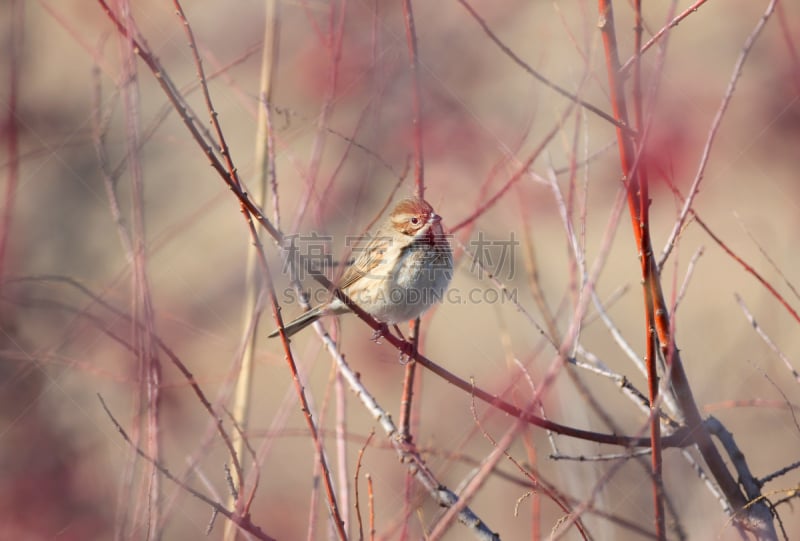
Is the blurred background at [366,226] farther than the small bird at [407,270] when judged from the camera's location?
Yes

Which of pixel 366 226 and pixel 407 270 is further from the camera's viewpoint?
pixel 407 270

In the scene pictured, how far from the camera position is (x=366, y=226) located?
4.70m

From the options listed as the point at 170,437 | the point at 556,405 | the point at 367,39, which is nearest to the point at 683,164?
the point at 556,405

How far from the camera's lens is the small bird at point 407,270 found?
15.8ft

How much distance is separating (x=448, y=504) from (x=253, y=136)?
23.6 ft

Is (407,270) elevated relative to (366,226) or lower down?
lower down

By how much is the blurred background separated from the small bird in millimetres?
268

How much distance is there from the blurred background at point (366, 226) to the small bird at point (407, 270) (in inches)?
10.5

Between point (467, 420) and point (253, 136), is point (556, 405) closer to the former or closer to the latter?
point (467, 420)

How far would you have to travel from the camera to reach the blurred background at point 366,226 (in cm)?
510

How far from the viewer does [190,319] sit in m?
6.59

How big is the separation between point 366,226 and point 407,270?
0.41 metres

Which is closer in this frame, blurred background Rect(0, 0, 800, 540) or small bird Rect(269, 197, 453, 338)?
small bird Rect(269, 197, 453, 338)

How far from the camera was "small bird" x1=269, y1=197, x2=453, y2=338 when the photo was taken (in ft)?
15.8
